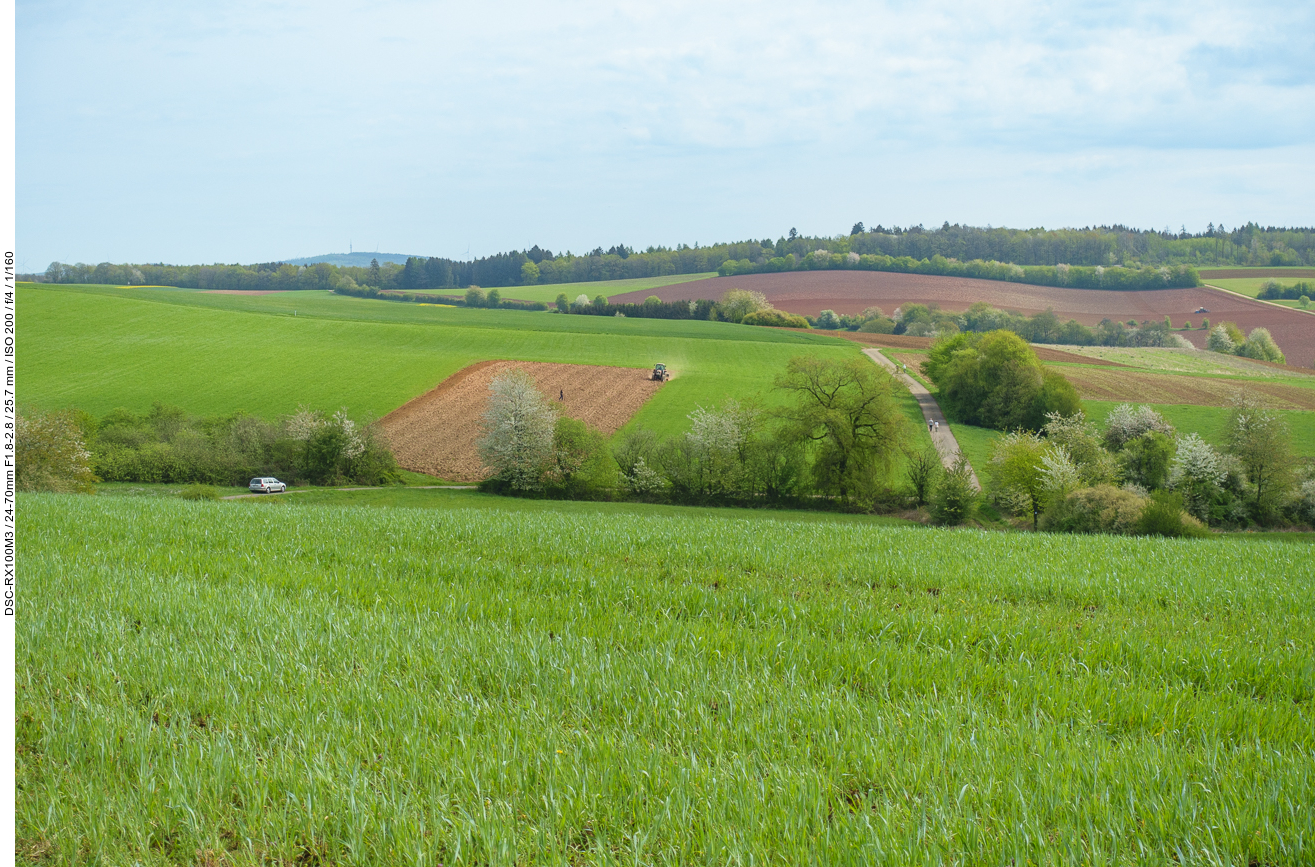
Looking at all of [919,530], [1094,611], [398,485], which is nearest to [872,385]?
[398,485]

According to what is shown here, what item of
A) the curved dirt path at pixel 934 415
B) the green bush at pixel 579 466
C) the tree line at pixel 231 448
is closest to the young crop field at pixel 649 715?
the green bush at pixel 579 466

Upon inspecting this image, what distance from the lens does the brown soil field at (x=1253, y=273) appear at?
465ft

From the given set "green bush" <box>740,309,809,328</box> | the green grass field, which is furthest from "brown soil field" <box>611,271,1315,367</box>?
"green bush" <box>740,309,809,328</box>

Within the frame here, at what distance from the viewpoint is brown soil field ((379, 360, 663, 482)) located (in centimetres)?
6272

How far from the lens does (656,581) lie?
8.73 meters

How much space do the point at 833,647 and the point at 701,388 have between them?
71.8m

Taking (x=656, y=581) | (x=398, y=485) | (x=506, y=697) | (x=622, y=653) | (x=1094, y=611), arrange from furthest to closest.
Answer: (x=398, y=485) → (x=656, y=581) → (x=1094, y=611) → (x=622, y=653) → (x=506, y=697)

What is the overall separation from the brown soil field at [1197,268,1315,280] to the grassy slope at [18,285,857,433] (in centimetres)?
9887

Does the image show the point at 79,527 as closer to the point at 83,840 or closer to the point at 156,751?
the point at 156,751

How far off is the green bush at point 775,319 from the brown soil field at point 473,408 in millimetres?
44313

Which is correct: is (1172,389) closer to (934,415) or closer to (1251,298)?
(934,415)

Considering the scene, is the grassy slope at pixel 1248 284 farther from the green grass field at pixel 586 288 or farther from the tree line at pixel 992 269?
the green grass field at pixel 586 288

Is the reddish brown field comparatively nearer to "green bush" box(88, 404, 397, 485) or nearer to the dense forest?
the dense forest

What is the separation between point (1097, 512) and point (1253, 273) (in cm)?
14349
